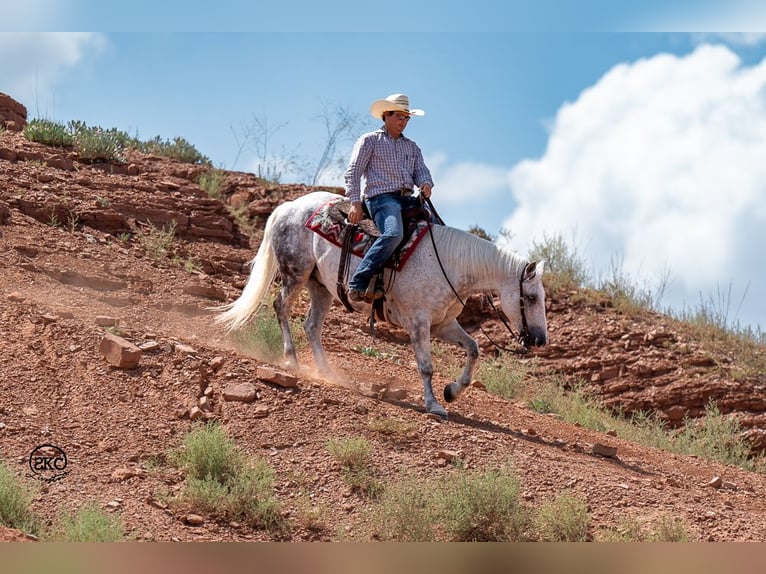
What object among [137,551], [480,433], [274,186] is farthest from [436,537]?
[274,186]

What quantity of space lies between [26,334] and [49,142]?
7.62 m

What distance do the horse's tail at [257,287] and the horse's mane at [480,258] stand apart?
7.14 ft

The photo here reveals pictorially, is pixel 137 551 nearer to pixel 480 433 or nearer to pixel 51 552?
pixel 51 552

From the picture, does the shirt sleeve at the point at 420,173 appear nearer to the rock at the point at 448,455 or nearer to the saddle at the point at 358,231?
the saddle at the point at 358,231

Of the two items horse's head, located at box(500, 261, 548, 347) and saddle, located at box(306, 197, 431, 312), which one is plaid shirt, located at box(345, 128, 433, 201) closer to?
saddle, located at box(306, 197, 431, 312)

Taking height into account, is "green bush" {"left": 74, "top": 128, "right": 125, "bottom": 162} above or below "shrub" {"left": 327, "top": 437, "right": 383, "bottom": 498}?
above

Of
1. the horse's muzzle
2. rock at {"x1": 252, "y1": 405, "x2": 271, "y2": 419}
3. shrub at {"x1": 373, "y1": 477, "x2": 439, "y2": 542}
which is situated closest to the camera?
shrub at {"x1": 373, "y1": 477, "x2": 439, "y2": 542}

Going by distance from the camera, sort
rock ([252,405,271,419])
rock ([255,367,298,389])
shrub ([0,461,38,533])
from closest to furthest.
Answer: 1. shrub ([0,461,38,533])
2. rock ([252,405,271,419])
3. rock ([255,367,298,389])

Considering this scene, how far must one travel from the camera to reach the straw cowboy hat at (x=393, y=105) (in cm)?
1071

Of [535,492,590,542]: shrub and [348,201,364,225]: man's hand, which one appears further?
[348,201,364,225]: man's hand

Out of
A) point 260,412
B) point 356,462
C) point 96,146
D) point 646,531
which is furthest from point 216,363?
point 96,146

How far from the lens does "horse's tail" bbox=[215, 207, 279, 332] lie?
11758mm

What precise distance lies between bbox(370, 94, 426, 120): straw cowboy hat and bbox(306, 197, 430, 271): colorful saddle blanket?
1023mm

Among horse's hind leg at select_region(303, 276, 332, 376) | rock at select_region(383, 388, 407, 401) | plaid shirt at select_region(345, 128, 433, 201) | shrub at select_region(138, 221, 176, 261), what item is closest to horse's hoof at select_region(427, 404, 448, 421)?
rock at select_region(383, 388, 407, 401)
